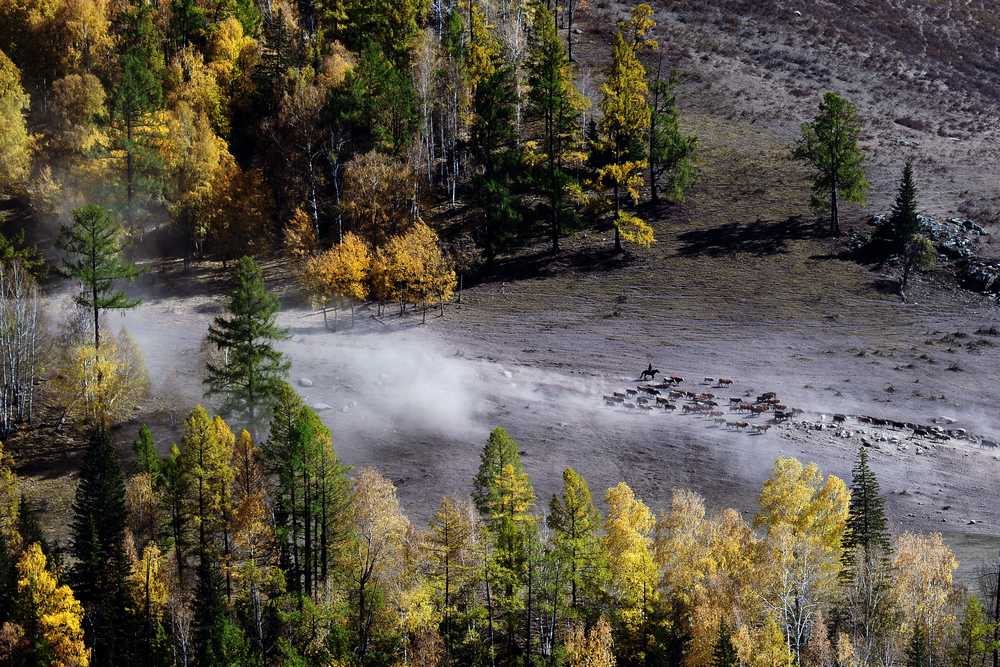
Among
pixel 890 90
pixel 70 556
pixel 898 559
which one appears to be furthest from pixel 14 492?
pixel 890 90

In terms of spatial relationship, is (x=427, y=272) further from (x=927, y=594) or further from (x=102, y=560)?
(x=927, y=594)

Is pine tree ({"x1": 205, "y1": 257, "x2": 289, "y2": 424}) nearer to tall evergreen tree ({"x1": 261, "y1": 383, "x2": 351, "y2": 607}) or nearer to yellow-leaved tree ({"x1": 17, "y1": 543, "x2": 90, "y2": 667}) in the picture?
tall evergreen tree ({"x1": 261, "y1": 383, "x2": 351, "y2": 607})

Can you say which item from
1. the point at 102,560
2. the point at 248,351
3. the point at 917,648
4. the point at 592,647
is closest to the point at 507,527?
the point at 592,647

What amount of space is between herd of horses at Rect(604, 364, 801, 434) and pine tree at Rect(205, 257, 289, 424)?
71.0ft

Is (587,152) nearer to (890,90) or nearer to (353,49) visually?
(353,49)

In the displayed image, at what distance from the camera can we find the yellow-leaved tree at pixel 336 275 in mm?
85812

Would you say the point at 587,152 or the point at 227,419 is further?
the point at 587,152

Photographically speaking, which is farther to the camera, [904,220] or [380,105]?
[380,105]

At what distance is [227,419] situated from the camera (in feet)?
227

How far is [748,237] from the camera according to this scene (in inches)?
3679

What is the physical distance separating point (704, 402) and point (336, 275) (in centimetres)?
3065

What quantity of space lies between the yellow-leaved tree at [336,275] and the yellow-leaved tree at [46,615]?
33831 mm

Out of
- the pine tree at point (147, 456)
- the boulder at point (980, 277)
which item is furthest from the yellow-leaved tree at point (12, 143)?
the boulder at point (980, 277)

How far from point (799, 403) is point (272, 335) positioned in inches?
1303
